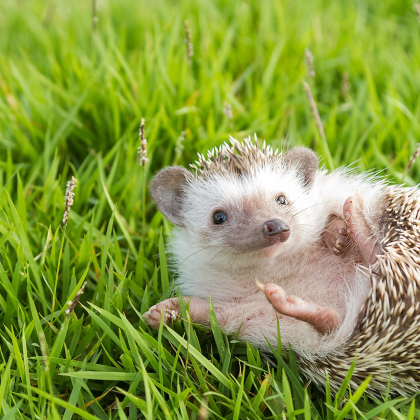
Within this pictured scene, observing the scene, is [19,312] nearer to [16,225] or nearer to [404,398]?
[16,225]

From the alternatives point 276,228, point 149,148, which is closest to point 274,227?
point 276,228

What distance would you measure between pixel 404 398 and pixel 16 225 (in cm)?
191

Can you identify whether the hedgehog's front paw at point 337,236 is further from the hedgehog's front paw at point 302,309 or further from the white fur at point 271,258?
the hedgehog's front paw at point 302,309

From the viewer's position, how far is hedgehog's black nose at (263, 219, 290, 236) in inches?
84.4

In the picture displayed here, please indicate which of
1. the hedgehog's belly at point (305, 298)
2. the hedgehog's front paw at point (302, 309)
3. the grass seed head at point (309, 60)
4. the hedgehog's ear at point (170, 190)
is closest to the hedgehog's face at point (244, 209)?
the hedgehog's ear at point (170, 190)

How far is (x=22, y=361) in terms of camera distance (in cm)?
199

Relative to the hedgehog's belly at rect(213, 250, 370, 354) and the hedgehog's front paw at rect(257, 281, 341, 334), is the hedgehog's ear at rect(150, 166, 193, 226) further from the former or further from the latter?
the hedgehog's front paw at rect(257, 281, 341, 334)

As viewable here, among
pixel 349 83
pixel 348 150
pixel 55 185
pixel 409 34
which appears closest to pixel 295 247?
pixel 348 150

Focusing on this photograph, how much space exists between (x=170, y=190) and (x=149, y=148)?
690 mm

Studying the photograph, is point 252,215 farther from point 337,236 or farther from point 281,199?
point 337,236

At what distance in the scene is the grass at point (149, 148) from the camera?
78.1 inches

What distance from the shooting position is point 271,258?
2314mm

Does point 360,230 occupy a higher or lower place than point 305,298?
higher

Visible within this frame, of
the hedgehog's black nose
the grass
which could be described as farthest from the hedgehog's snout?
the grass
